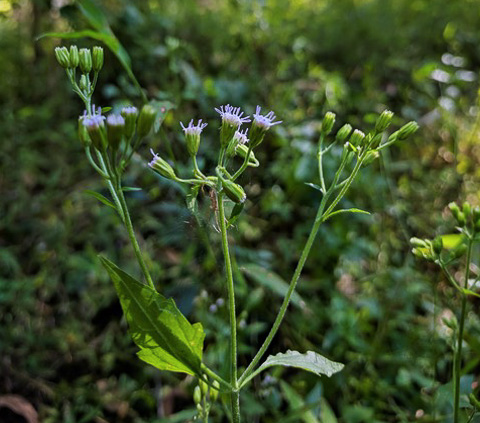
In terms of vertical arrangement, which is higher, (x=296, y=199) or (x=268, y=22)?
(x=268, y=22)

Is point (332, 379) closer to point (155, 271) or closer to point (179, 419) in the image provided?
point (179, 419)

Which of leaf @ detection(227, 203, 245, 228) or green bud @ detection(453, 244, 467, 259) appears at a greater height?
leaf @ detection(227, 203, 245, 228)

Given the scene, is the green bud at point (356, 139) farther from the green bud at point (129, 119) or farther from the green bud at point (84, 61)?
the green bud at point (84, 61)

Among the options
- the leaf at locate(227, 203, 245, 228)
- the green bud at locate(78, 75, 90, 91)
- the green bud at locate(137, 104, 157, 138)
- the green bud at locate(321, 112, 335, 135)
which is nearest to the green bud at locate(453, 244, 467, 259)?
the green bud at locate(321, 112, 335, 135)

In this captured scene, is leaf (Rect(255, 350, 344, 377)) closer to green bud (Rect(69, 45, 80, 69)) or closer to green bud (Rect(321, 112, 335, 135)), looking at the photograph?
green bud (Rect(321, 112, 335, 135))

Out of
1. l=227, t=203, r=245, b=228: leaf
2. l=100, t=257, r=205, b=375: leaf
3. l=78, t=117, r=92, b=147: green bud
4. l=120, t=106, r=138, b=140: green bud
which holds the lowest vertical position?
l=100, t=257, r=205, b=375: leaf

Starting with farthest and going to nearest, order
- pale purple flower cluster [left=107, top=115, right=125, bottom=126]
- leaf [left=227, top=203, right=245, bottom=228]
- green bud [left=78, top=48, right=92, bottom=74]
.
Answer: green bud [left=78, top=48, right=92, bottom=74] → leaf [left=227, top=203, right=245, bottom=228] → pale purple flower cluster [left=107, top=115, right=125, bottom=126]

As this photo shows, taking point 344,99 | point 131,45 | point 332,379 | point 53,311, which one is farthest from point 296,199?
point 131,45
